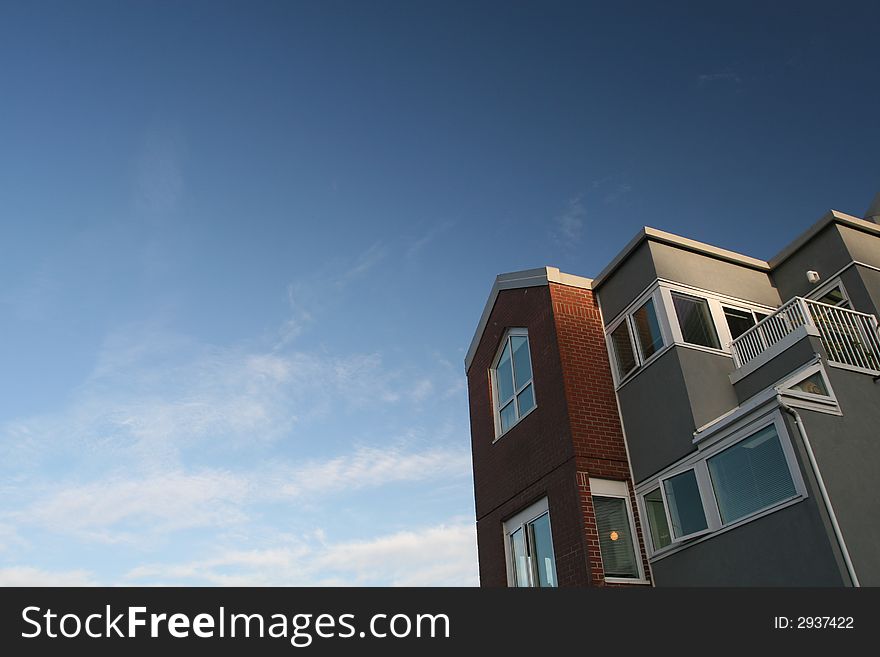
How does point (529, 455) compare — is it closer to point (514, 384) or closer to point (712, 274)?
point (514, 384)

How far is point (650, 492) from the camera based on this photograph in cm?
1027

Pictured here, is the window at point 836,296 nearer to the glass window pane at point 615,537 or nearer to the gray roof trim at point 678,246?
the gray roof trim at point 678,246

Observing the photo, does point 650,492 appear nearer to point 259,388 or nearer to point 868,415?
point 868,415

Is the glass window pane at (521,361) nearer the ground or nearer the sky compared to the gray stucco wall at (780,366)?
nearer the sky

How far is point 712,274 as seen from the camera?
1166cm

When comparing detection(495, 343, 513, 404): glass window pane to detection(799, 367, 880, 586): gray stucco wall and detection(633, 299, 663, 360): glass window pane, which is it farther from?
detection(799, 367, 880, 586): gray stucco wall

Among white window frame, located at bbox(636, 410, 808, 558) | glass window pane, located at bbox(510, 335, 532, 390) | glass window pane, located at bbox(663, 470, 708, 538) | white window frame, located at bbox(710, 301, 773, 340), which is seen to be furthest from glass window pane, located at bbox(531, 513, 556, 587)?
white window frame, located at bbox(710, 301, 773, 340)

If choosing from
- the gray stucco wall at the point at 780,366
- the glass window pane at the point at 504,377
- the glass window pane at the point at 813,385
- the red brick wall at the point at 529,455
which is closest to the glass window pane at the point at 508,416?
the glass window pane at the point at 504,377

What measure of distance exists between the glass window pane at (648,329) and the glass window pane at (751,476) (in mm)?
2408

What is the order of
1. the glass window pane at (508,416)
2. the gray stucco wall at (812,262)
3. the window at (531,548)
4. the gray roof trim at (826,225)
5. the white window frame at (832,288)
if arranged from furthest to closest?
the glass window pane at (508,416) < the gray roof trim at (826,225) < the gray stucco wall at (812,262) < the window at (531,548) < the white window frame at (832,288)

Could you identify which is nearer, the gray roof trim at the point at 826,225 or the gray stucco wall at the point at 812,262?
the gray stucco wall at the point at 812,262

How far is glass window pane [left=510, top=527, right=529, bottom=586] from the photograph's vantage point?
1152 cm

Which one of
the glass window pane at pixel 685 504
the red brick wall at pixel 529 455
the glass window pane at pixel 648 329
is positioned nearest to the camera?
the glass window pane at pixel 685 504

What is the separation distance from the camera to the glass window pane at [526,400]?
12305 millimetres
